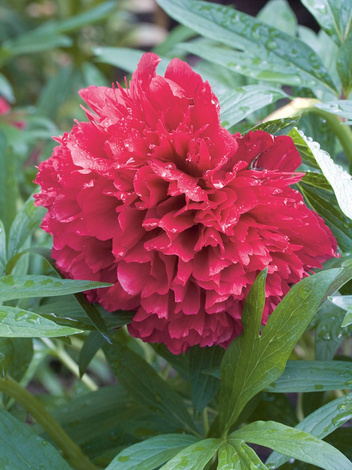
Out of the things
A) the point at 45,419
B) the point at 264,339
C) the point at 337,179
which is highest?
the point at 337,179

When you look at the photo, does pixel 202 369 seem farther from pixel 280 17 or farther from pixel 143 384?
pixel 280 17

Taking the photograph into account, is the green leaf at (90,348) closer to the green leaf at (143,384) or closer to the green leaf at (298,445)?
the green leaf at (143,384)

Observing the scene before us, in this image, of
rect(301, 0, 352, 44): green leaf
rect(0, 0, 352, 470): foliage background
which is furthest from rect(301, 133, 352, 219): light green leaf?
rect(301, 0, 352, 44): green leaf

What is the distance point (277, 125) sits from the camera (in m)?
0.48

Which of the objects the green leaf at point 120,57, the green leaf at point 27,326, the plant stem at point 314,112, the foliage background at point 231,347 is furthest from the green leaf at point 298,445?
the green leaf at point 120,57

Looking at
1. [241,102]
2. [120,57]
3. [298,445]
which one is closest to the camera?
[298,445]

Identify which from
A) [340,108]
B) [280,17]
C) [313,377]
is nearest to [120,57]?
[280,17]

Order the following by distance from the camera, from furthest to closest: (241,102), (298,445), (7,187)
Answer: (7,187)
(241,102)
(298,445)

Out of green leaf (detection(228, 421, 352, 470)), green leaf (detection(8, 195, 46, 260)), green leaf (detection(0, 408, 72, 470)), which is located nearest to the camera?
green leaf (detection(228, 421, 352, 470))

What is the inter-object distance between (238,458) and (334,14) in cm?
42

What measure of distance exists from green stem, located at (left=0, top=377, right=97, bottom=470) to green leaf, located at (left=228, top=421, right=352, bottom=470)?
0.20 m

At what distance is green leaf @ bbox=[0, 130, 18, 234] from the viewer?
27.4 inches

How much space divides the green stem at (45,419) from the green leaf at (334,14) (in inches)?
17.1

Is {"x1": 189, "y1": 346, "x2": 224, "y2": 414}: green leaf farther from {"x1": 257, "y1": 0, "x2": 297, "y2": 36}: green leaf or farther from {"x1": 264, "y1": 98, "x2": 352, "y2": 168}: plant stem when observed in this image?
{"x1": 257, "y1": 0, "x2": 297, "y2": 36}: green leaf
